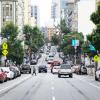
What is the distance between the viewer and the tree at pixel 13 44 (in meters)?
87.1

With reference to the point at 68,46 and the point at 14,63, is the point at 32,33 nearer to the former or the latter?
the point at 68,46

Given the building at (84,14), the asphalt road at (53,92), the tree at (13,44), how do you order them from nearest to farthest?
the asphalt road at (53,92) → the tree at (13,44) → the building at (84,14)

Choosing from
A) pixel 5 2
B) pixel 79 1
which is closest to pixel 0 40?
pixel 5 2

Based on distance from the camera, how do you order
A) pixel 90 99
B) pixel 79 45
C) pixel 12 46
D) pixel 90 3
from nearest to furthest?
pixel 90 99 → pixel 12 46 → pixel 79 45 → pixel 90 3

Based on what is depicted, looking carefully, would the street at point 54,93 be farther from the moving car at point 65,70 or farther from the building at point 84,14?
the building at point 84,14

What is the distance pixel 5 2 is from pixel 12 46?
134ft

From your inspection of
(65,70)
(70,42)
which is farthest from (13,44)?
(70,42)

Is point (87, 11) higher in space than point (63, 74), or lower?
higher

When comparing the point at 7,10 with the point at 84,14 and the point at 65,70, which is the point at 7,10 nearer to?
the point at 84,14

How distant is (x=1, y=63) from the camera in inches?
3844

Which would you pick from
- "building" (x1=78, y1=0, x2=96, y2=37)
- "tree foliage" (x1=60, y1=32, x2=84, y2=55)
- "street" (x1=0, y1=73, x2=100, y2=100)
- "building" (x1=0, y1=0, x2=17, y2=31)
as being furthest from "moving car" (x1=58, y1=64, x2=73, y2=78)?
"building" (x1=78, y1=0, x2=96, y2=37)

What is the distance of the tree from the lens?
87.1 metres

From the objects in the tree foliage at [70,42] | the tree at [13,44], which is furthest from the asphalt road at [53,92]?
the tree foliage at [70,42]

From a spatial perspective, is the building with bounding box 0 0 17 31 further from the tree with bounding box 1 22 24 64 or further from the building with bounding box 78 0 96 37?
the tree with bounding box 1 22 24 64
